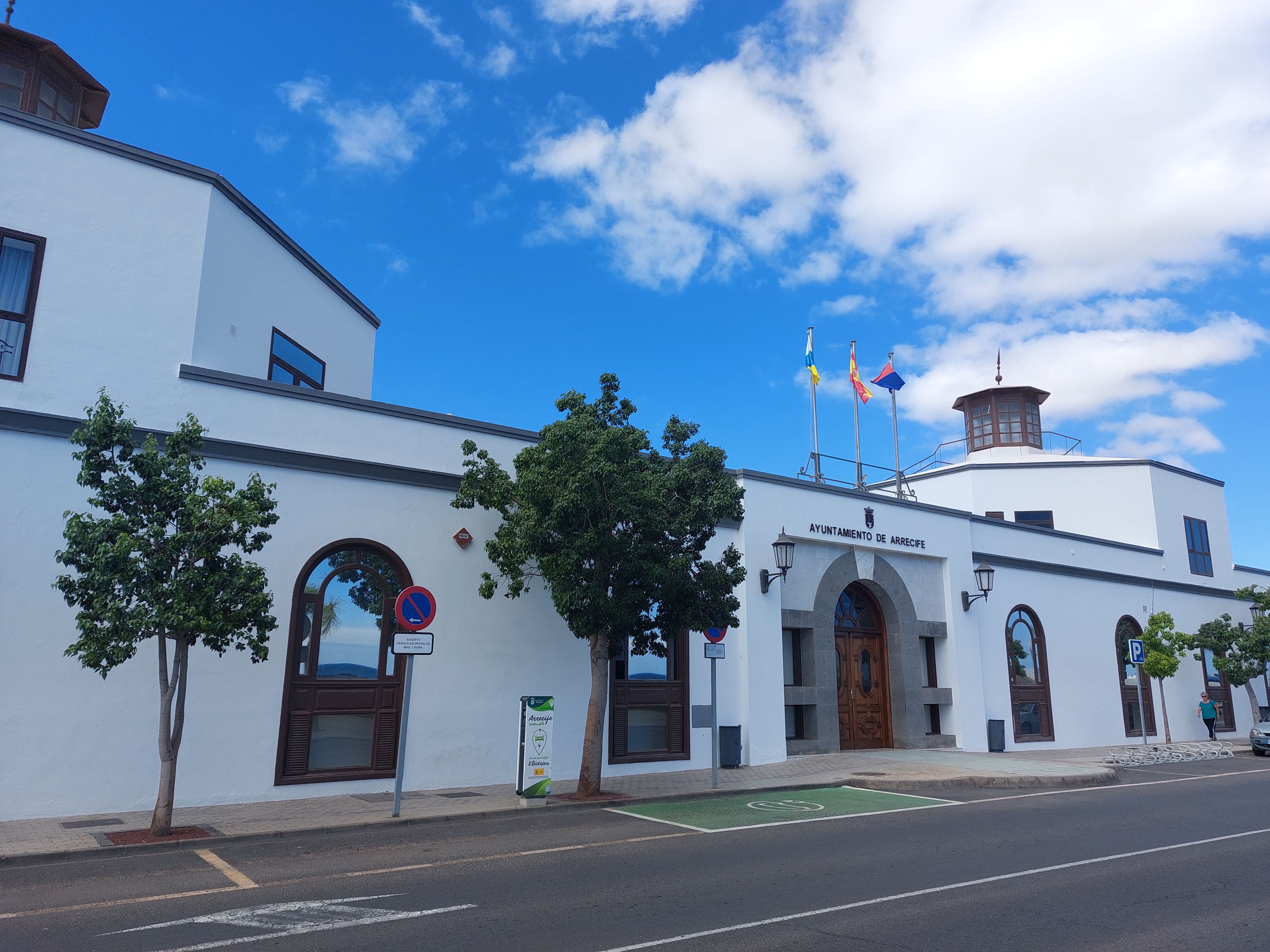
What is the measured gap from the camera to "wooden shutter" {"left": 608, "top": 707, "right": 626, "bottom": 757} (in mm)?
15891

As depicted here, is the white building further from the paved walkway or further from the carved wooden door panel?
the paved walkway

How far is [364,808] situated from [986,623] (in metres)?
16.6

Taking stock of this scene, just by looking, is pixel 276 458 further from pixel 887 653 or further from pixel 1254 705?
pixel 1254 705

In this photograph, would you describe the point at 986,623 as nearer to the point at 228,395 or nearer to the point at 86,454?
the point at 228,395

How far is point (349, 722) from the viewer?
13.4 m

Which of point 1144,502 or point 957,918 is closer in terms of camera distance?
point 957,918

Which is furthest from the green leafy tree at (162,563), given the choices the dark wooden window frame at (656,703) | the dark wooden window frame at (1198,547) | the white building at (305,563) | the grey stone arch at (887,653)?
the dark wooden window frame at (1198,547)

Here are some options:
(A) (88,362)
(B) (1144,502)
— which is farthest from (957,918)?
(B) (1144,502)

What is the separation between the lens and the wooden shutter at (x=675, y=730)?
1670 cm

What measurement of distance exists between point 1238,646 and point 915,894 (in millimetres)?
25793

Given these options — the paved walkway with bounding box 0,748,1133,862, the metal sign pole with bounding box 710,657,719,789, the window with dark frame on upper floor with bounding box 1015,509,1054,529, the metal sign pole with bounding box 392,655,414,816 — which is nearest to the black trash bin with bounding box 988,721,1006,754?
the paved walkway with bounding box 0,748,1133,862

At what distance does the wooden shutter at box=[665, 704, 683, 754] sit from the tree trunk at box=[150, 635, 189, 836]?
8.81 metres

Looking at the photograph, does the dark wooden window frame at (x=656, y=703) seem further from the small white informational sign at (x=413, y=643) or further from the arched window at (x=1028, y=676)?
the arched window at (x=1028, y=676)

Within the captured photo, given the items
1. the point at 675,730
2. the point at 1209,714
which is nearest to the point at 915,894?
the point at 675,730
